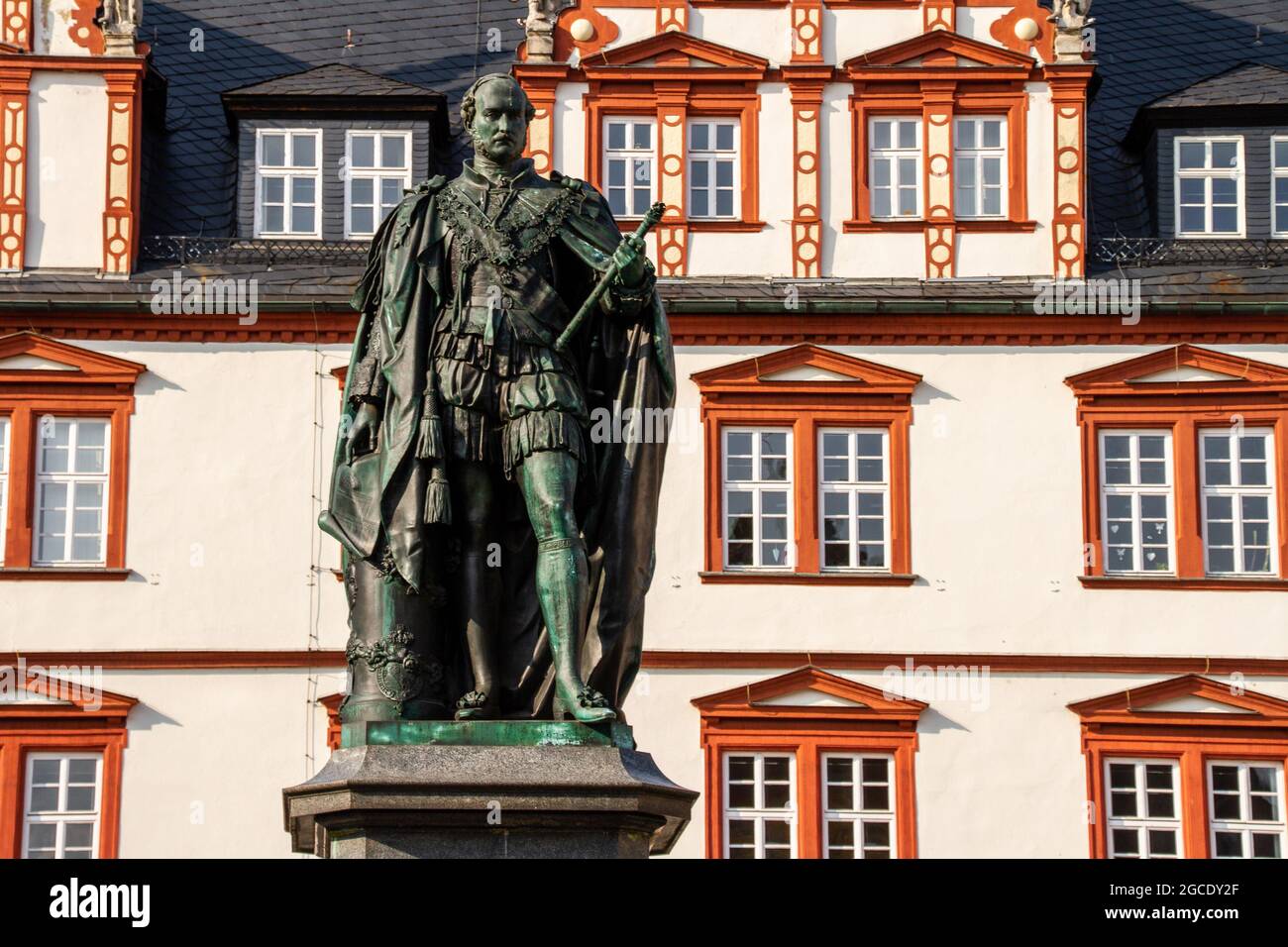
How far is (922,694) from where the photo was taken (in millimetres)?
28578

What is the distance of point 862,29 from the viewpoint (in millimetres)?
29906

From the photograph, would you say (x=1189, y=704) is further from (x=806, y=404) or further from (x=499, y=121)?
(x=499, y=121)

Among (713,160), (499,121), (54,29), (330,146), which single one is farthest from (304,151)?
(499,121)

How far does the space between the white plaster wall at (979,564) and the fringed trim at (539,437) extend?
17.2 meters

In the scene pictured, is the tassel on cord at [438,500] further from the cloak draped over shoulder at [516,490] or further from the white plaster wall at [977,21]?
the white plaster wall at [977,21]

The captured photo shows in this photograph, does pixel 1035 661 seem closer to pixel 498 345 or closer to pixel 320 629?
pixel 320 629

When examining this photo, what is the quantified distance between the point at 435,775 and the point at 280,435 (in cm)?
1909

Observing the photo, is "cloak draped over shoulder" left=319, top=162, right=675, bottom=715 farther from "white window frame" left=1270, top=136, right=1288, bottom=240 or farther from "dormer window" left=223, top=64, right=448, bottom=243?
"white window frame" left=1270, top=136, right=1288, bottom=240

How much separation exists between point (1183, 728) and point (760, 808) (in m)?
4.07

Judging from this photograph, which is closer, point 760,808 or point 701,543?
point 760,808

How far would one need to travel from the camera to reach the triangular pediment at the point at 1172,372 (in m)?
29.2

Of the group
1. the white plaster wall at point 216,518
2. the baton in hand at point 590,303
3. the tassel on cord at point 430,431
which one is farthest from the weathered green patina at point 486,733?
the white plaster wall at point 216,518

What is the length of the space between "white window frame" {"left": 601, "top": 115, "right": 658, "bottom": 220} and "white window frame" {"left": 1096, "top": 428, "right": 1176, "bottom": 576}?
5037 mm

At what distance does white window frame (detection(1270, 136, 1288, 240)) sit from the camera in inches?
1182
